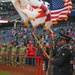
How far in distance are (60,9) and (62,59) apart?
358 centimetres

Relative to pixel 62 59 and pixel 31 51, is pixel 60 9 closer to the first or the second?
pixel 62 59

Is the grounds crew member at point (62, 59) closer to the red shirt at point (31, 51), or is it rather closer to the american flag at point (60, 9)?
the american flag at point (60, 9)

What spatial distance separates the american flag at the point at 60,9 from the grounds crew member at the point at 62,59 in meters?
2.76

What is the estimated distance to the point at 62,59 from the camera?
5793 mm

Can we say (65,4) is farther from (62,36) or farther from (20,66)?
(20,66)

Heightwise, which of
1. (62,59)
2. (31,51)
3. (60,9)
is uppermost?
(60,9)

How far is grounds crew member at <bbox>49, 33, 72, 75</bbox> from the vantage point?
580cm

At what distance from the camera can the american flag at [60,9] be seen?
29.0ft

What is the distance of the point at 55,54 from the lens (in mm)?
6430

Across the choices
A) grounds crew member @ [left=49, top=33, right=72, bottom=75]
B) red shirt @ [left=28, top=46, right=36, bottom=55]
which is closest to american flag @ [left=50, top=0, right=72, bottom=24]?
grounds crew member @ [left=49, top=33, right=72, bottom=75]

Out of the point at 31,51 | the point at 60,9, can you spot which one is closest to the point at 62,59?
the point at 60,9

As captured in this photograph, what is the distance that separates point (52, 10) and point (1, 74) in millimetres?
6498

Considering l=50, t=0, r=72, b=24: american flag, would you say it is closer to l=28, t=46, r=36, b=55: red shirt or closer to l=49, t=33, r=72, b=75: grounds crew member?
l=49, t=33, r=72, b=75: grounds crew member

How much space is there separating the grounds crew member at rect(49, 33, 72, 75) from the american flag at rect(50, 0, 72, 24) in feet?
9.07
